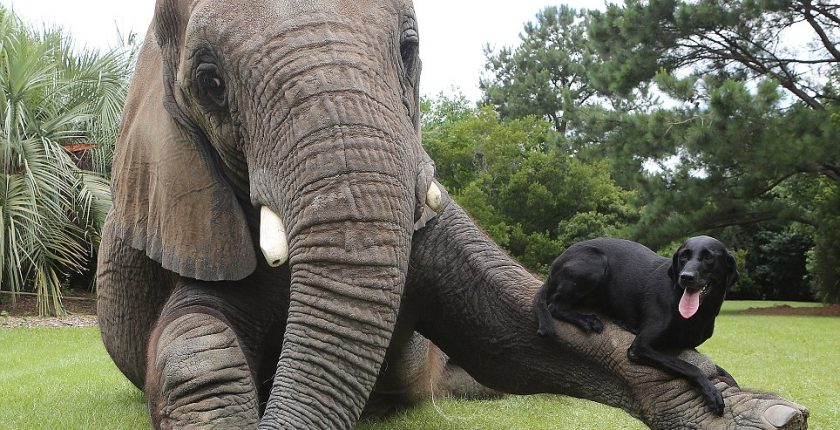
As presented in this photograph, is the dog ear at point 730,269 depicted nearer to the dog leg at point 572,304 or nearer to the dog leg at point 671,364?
the dog leg at point 671,364

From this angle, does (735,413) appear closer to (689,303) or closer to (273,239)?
(689,303)

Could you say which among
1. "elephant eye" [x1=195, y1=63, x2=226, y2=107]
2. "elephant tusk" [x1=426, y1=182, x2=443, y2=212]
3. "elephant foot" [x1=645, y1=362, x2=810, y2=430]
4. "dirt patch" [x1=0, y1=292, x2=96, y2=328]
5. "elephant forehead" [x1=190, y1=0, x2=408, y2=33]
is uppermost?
"elephant forehead" [x1=190, y1=0, x2=408, y2=33]

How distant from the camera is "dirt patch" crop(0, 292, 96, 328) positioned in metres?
15.2

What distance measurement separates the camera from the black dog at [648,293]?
3.59m

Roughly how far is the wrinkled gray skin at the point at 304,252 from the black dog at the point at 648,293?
0.07m

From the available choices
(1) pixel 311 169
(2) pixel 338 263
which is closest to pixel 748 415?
(2) pixel 338 263

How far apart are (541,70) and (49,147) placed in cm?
3817

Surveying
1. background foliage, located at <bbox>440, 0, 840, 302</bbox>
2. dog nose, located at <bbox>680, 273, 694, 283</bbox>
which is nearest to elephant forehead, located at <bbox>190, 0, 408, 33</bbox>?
dog nose, located at <bbox>680, 273, 694, 283</bbox>

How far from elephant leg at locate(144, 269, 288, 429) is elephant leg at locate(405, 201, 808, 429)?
0.75m

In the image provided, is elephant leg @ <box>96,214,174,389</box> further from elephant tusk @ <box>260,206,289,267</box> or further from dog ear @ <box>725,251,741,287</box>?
dog ear @ <box>725,251,741,287</box>

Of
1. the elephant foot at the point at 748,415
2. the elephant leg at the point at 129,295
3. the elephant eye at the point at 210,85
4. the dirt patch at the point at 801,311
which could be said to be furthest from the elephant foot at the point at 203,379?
the dirt patch at the point at 801,311

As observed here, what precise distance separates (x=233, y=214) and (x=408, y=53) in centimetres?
95

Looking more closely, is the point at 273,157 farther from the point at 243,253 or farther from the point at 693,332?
the point at 693,332

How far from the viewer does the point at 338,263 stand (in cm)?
289
